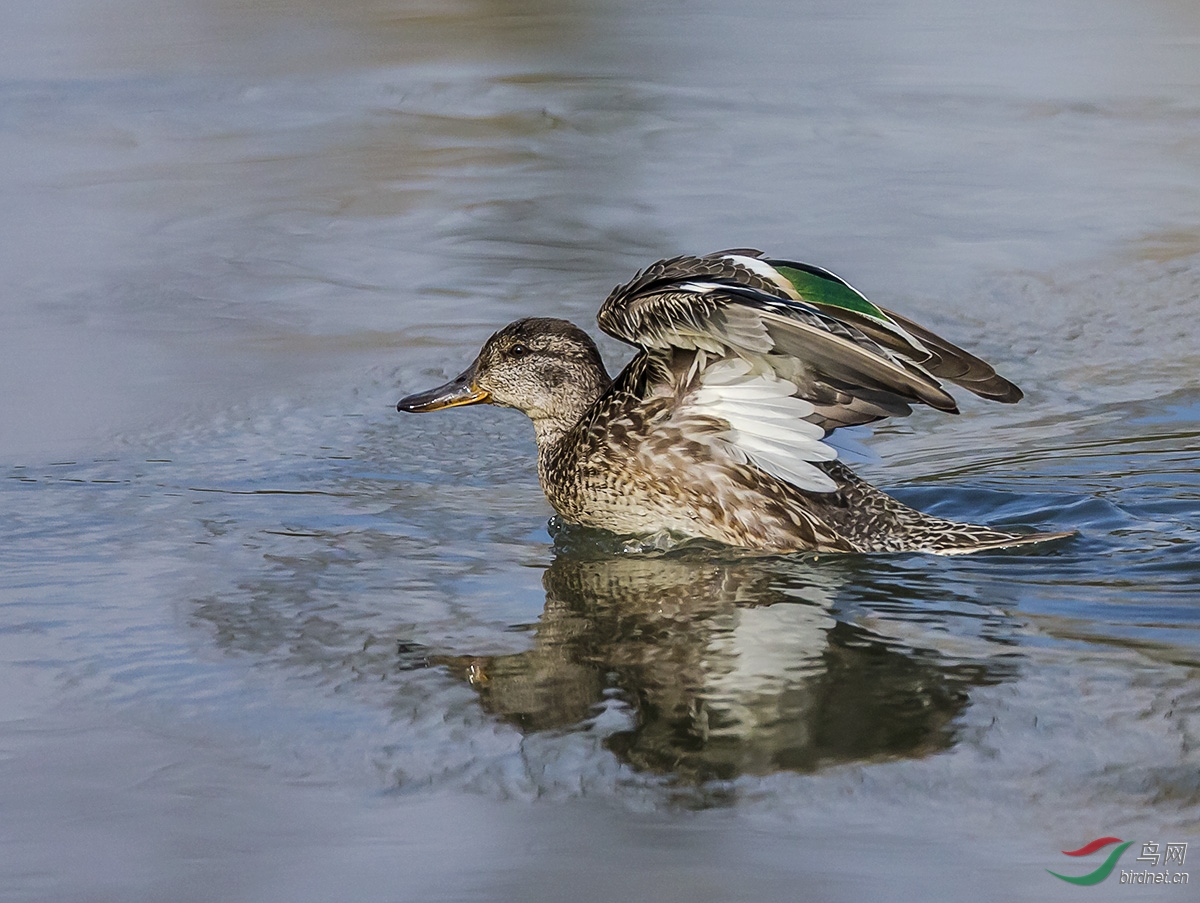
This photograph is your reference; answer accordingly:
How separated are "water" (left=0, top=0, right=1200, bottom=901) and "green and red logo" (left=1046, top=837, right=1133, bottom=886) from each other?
1.0 inches

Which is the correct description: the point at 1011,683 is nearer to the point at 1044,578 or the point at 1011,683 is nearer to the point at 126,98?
the point at 1044,578

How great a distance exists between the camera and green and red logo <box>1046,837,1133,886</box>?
3340 millimetres

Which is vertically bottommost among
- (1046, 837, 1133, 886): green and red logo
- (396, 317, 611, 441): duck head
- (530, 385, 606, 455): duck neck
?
(1046, 837, 1133, 886): green and red logo

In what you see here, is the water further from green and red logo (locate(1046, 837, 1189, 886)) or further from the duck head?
the duck head

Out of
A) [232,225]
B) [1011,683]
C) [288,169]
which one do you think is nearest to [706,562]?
[1011,683]

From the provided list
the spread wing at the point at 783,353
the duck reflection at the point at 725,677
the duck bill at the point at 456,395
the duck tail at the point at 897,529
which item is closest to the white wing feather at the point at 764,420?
the spread wing at the point at 783,353

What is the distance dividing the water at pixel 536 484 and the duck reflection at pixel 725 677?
0.02m

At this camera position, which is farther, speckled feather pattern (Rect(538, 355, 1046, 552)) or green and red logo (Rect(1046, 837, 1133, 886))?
speckled feather pattern (Rect(538, 355, 1046, 552))

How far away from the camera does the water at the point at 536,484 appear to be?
3668 mm

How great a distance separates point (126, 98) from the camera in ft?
38.2

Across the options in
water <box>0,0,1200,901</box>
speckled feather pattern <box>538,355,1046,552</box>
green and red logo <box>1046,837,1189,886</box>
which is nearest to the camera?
green and red logo <box>1046,837,1189,886</box>

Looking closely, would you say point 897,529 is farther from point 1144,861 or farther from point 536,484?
point 1144,861

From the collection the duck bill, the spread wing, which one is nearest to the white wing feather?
the spread wing

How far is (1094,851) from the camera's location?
3438 millimetres
